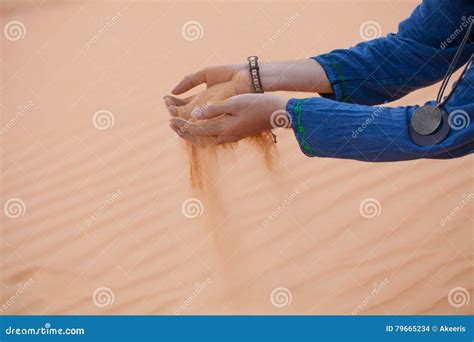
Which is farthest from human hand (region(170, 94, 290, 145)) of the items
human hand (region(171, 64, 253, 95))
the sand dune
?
the sand dune

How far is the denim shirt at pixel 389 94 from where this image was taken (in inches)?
61.4

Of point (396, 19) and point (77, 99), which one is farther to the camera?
point (77, 99)

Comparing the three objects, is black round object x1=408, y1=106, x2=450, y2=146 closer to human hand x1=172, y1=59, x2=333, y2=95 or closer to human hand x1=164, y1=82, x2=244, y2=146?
human hand x1=172, y1=59, x2=333, y2=95

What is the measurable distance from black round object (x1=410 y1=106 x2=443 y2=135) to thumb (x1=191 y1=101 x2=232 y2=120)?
42cm

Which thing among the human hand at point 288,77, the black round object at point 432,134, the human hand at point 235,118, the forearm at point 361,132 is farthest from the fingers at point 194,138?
the black round object at point 432,134

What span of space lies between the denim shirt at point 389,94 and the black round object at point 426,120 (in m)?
0.02

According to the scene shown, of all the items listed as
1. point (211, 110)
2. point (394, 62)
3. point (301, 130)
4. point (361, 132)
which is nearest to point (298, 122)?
point (301, 130)

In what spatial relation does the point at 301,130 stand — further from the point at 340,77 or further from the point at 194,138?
the point at 194,138

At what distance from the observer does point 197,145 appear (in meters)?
2.05

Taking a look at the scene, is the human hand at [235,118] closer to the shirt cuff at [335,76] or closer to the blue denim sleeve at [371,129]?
the blue denim sleeve at [371,129]

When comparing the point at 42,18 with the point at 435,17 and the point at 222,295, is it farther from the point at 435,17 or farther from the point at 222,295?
the point at 435,17

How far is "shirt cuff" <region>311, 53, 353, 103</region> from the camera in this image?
1.87m

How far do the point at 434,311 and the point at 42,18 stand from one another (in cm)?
271
